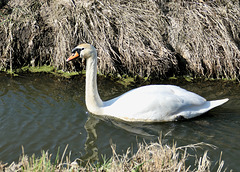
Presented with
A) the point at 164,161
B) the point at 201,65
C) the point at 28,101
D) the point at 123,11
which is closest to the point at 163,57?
the point at 201,65

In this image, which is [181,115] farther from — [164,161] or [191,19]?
[191,19]

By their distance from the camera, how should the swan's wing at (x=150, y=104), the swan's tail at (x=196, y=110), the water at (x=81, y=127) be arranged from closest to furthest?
the water at (x=81, y=127) → the swan's wing at (x=150, y=104) → the swan's tail at (x=196, y=110)

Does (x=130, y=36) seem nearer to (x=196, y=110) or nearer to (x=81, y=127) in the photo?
(x=196, y=110)

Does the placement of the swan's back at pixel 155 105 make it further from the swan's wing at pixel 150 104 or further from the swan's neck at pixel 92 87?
the swan's neck at pixel 92 87

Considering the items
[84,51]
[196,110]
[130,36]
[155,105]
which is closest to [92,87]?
[84,51]

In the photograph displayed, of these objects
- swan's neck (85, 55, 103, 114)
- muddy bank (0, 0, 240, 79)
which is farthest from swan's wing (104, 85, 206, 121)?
muddy bank (0, 0, 240, 79)

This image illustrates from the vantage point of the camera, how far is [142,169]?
3.53 m

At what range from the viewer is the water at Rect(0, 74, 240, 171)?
4.67 metres

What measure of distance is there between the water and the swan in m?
0.13

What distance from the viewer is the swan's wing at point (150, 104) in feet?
17.7

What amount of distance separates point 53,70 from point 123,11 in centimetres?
205

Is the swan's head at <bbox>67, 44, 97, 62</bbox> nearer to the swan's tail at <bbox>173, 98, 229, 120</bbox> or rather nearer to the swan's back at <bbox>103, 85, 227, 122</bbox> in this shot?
the swan's back at <bbox>103, 85, 227, 122</bbox>

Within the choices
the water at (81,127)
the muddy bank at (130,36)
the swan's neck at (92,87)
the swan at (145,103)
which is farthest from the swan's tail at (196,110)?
the muddy bank at (130,36)

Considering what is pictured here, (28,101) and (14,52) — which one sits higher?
(14,52)
